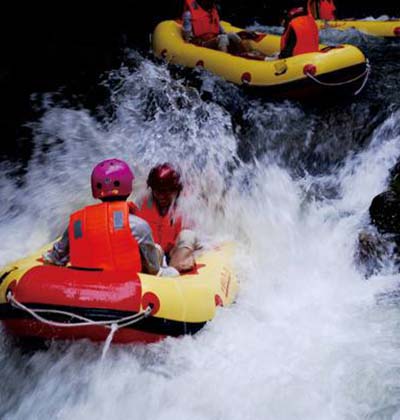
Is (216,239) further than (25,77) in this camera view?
No

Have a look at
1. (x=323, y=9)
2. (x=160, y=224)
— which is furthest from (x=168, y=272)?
(x=323, y=9)

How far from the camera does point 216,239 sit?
529 centimetres

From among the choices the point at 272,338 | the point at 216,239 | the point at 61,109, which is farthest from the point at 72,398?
the point at 61,109

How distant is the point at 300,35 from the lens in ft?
25.4

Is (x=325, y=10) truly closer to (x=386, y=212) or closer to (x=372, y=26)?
(x=372, y=26)

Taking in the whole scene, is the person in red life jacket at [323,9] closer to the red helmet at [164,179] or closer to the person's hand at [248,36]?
the person's hand at [248,36]

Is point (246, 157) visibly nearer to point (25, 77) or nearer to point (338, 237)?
point (338, 237)

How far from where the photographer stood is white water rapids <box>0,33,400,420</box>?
3.68 meters

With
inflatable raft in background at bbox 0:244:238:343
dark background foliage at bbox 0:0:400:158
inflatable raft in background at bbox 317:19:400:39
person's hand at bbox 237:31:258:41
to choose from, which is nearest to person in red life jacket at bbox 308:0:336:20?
inflatable raft in background at bbox 317:19:400:39

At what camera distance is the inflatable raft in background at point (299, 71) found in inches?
293

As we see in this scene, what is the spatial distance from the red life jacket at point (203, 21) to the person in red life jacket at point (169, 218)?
5223mm

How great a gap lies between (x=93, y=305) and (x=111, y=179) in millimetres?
855

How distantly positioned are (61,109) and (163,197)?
13.2 ft

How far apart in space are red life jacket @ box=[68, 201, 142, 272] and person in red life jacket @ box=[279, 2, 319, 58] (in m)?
4.89
